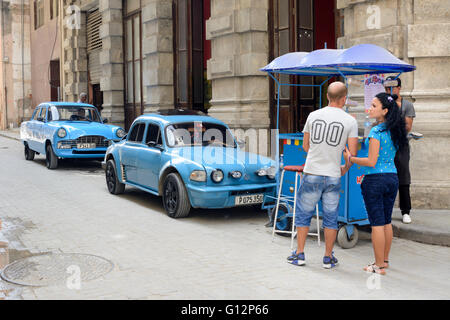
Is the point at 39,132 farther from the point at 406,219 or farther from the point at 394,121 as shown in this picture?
the point at 394,121

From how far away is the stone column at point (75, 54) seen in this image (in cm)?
2444

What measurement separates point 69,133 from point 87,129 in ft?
1.63

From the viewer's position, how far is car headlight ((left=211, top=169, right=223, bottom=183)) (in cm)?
780

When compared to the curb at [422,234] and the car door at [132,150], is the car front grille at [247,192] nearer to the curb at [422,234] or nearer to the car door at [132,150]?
the curb at [422,234]

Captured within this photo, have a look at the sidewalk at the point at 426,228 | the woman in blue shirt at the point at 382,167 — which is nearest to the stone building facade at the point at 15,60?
the sidewalk at the point at 426,228

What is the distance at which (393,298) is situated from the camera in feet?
15.5

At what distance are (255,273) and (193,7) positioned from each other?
12621 millimetres

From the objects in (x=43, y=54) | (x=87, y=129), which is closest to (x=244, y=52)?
(x=87, y=129)

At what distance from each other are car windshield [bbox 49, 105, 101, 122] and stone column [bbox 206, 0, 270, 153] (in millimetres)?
4143

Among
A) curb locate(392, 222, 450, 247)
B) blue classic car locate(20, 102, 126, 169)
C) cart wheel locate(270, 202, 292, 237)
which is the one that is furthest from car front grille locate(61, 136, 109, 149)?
curb locate(392, 222, 450, 247)

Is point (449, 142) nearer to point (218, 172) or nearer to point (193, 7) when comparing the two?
point (218, 172)

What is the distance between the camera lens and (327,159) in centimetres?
561

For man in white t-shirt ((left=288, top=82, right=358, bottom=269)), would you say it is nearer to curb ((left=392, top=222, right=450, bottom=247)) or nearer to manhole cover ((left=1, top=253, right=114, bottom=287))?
curb ((left=392, top=222, right=450, bottom=247))
